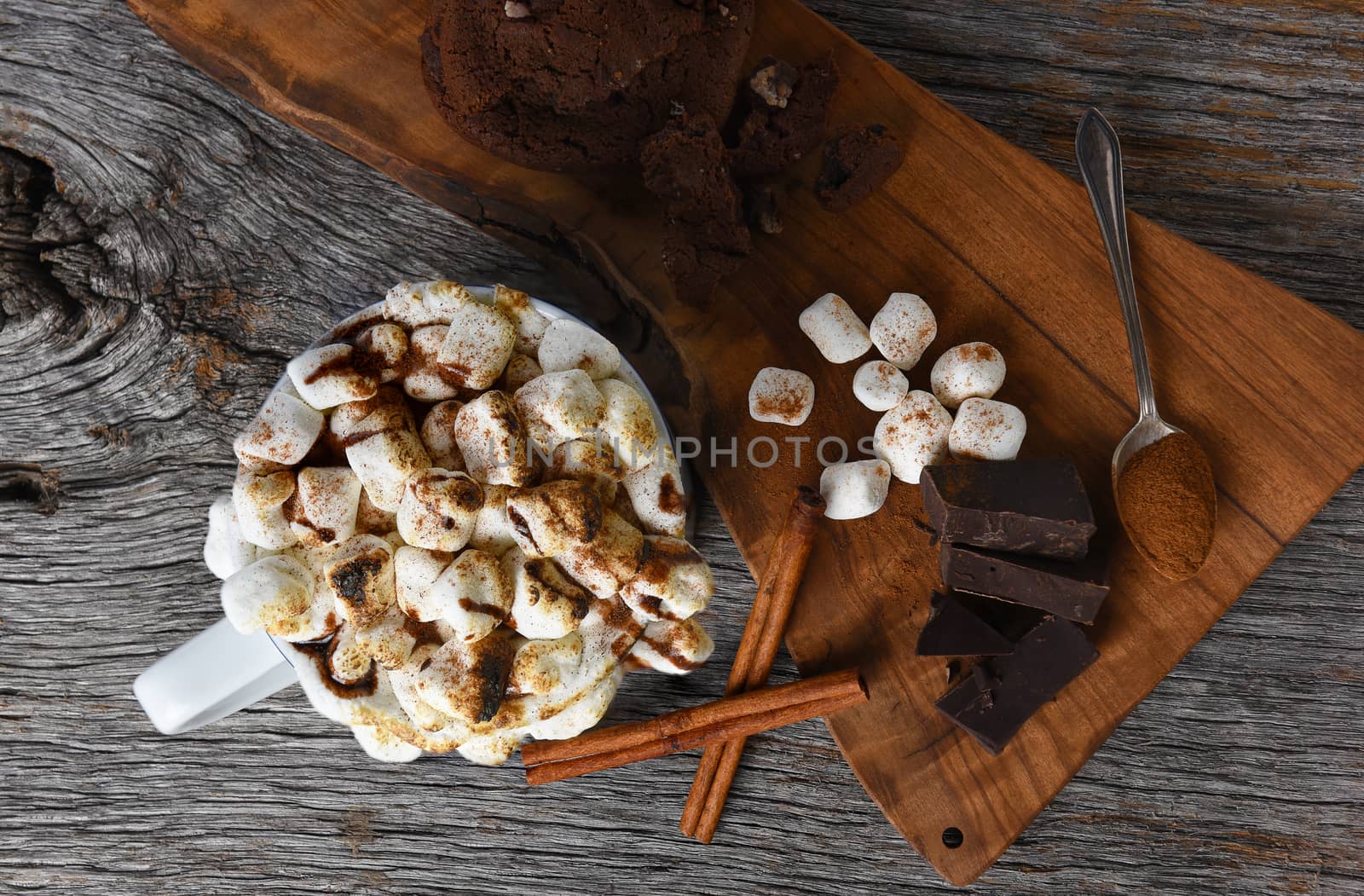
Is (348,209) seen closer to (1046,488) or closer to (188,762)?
(188,762)

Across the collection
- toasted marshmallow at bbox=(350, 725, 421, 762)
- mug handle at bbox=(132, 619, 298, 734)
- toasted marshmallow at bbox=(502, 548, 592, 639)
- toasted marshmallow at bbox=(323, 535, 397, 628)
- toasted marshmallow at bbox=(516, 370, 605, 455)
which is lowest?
mug handle at bbox=(132, 619, 298, 734)

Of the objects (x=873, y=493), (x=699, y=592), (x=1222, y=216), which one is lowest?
(x=699, y=592)

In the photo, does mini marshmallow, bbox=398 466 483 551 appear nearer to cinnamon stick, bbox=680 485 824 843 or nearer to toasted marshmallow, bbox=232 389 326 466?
toasted marshmallow, bbox=232 389 326 466

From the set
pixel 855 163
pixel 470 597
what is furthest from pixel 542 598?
pixel 855 163

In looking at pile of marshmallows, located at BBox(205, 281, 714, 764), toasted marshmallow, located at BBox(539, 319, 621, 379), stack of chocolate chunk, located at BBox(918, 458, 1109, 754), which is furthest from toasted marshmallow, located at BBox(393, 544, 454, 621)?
stack of chocolate chunk, located at BBox(918, 458, 1109, 754)

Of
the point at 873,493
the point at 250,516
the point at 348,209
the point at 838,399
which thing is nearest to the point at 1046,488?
the point at 873,493

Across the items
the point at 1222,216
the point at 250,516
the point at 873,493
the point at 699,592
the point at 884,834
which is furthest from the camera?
the point at 884,834

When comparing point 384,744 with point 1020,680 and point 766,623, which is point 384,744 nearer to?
point 766,623
